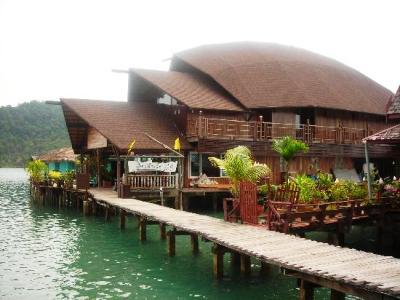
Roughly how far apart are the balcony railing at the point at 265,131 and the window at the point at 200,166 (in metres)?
1.38

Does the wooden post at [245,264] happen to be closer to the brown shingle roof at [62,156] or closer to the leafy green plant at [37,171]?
the leafy green plant at [37,171]

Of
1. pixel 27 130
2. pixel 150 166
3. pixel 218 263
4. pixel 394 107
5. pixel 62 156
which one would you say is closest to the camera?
pixel 218 263

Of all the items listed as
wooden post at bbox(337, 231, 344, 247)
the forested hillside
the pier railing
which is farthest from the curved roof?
the forested hillside

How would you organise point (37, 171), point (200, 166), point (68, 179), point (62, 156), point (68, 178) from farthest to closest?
1. point (62, 156)
2. point (37, 171)
3. point (68, 178)
4. point (68, 179)
5. point (200, 166)

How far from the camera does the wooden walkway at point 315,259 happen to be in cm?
740

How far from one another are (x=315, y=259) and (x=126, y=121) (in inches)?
797

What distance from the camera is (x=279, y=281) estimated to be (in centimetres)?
1204

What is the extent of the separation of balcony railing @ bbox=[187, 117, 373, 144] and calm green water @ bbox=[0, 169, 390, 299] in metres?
8.17

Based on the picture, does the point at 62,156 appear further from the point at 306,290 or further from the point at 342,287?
the point at 342,287

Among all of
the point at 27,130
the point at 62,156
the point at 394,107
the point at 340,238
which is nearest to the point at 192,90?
the point at 394,107

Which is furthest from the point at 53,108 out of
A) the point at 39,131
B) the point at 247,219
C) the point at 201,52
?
the point at 247,219

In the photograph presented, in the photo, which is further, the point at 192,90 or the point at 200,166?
the point at 192,90

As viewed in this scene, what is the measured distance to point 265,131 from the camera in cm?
2898

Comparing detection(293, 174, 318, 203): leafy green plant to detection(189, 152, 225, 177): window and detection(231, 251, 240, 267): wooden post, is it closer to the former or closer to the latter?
→ detection(231, 251, 240, 267): wooden post
